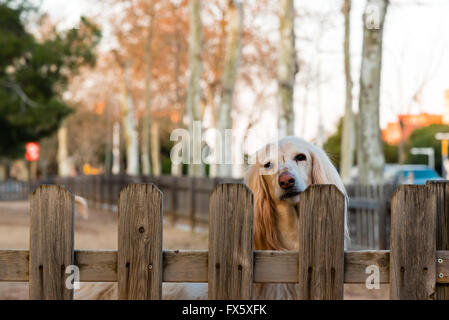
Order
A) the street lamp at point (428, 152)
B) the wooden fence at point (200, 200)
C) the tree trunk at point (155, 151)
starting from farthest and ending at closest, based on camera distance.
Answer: the street lamp at point (428, 152), the tree trunk at point (155, 151), the wooden fence at point (200, 200)

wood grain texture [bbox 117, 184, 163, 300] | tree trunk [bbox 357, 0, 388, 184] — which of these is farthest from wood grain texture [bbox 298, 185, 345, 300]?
tree trunk [bbox 357, 0, 388, 184]

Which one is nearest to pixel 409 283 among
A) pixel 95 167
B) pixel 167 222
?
pixel 167 222

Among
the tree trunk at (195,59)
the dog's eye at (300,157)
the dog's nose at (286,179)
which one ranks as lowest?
the dog's nose at (286,179)

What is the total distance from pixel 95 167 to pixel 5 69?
5503 cm

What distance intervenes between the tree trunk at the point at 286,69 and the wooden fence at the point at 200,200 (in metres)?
1.98

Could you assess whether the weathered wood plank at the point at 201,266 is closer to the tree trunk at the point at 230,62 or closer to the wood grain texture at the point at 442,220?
the wood grain texture at the point at 442,220

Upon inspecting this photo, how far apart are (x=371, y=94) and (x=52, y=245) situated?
1058cm

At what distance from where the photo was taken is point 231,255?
2396mm

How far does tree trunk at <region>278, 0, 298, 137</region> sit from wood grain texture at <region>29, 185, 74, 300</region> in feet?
39.0

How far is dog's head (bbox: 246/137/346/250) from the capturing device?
3.41 metres

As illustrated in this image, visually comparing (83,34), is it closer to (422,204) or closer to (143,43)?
(143,43)

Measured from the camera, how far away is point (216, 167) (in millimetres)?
23484

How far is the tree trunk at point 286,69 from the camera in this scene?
14.6m

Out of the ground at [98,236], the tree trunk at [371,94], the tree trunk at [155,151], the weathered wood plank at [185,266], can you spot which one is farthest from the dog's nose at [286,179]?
the tree trunk at [155,151]
